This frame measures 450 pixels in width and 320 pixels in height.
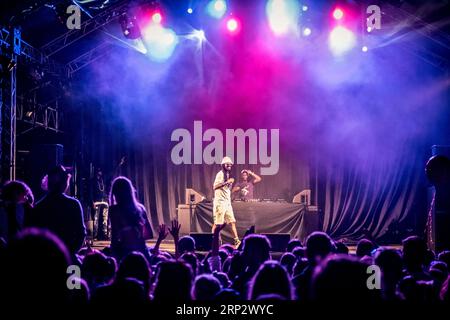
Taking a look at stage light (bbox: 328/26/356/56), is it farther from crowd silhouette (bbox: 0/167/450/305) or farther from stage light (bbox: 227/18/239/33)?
crowd silhouette (bbox: 0/167/450/305)

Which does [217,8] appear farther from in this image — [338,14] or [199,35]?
[338,14]

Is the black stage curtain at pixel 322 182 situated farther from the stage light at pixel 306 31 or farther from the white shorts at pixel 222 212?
the white shorts at pixel 222 212

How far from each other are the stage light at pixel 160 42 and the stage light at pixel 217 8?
1.70 meters

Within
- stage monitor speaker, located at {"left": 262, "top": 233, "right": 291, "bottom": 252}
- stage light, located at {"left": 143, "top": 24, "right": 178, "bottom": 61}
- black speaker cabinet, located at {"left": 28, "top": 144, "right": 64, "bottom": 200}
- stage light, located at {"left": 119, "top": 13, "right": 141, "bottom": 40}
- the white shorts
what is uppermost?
stage light, located at {"left": 143, "top": 24, "right": 178, "bottom": 61}

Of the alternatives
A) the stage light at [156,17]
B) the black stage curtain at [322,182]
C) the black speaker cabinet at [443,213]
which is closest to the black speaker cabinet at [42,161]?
the stage light at [156,17]

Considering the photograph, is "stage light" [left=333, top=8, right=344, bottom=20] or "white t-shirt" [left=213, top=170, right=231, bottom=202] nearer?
"stage light" [left=333, top=8, right=344, bottom=20]

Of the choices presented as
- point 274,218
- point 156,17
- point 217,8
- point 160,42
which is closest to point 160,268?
point 156,17

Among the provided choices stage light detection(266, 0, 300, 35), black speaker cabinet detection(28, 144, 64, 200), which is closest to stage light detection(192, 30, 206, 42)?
stage light detection(266, 0, 300, 35)

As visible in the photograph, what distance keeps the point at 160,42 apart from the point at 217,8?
3.05 meters

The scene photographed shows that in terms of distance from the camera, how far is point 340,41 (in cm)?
1299

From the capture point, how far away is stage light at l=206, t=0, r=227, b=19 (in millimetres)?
12030

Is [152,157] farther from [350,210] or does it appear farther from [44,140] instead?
[350,210]

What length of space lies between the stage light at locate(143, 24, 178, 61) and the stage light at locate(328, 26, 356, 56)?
15.9ft
